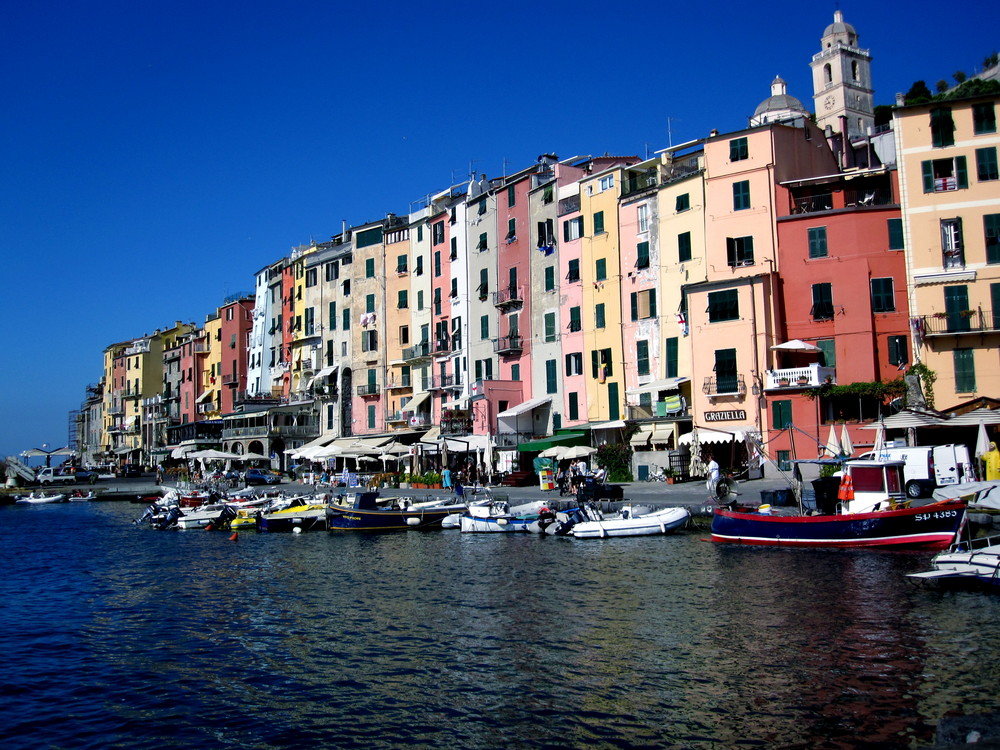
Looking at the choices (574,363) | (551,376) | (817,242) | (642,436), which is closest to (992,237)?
(817,242)

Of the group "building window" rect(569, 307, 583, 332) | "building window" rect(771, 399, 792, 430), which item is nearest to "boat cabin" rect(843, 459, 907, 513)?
"building window" rect(771, 399, 792, 430)

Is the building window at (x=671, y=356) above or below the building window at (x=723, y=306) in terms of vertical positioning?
below

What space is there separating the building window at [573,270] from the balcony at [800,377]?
1514cm

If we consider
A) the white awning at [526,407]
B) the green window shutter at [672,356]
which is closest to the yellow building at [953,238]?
the green window shutter at [672,356]

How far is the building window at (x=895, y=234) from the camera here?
41.3 m

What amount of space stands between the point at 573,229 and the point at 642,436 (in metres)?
14.6

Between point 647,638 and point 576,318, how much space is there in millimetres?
36455

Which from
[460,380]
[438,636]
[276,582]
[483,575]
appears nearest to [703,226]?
[460,380]

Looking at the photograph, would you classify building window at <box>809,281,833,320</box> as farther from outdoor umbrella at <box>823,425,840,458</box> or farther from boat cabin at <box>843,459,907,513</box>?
boat cabin at <box>843,459,907,513</box>

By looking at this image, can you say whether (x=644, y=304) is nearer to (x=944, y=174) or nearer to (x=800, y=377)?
(x=800, y=377)

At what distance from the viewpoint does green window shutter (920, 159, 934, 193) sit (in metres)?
40.0

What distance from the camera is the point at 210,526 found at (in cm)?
4722

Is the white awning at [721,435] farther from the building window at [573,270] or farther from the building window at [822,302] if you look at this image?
the building window at [573,270]

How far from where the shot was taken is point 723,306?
145ft
